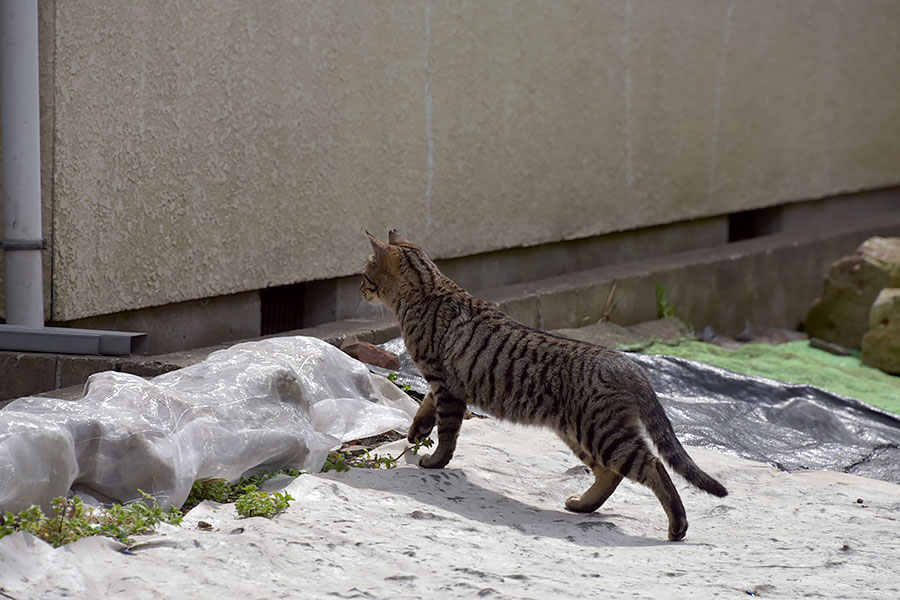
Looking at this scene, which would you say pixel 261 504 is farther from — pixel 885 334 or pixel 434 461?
pixel 885 334

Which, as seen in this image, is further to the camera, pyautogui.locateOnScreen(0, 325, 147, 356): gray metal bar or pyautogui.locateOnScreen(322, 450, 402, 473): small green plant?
pyautogui.locateOnScreen(0, 325, 147, 356): gray metal bar

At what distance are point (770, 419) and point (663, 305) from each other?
8.26 feet

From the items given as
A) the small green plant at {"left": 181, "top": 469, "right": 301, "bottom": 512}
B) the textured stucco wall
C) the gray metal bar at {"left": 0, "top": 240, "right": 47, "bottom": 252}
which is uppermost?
the textured stucco wall

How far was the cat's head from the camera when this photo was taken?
4703mm

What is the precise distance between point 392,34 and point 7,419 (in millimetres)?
3781

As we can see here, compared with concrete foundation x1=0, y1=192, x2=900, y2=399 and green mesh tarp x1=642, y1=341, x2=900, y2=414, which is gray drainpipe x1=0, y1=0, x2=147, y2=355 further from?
green mesh tarp x1=642, y1=341, x2=900, y2=414

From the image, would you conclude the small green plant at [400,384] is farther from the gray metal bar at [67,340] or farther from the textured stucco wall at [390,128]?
the gray metal bar at [67,340]

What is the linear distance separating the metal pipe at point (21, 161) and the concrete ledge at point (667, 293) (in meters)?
0.26

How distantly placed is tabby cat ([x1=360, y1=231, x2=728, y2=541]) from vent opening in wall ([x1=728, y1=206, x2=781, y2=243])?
6565mm

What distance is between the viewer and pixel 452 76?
277 inches

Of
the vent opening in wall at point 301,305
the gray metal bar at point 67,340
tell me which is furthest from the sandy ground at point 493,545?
the vent opening in wall at point 301,305

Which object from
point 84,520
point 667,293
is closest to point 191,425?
point 84,520

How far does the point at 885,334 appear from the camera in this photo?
8266mm

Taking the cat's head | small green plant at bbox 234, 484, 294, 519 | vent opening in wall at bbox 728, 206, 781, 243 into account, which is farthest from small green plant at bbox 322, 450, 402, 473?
vent opening in wall at bbox 728, 206, 781, 243
